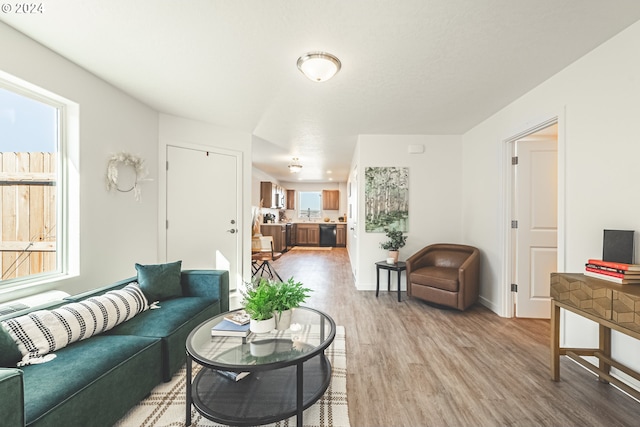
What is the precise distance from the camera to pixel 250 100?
3.12 meters

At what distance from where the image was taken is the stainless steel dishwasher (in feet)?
33.3

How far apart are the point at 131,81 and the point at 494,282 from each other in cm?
473

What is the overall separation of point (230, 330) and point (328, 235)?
8.41m

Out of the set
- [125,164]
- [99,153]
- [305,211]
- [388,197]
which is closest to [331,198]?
[305,211]

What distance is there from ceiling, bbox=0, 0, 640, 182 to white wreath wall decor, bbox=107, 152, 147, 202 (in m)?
0.73

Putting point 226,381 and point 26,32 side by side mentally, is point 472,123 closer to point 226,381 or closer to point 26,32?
point 226,381

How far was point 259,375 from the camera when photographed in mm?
1831

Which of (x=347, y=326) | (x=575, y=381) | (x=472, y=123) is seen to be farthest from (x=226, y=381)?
(x=472, y=123)

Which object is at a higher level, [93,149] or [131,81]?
[131,81]

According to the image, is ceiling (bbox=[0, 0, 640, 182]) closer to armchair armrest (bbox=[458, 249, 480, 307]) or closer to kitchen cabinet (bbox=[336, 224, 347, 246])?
armchair armrest (bbox=[458, 249, 480, 307])

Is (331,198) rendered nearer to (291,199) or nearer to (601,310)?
(291,199)

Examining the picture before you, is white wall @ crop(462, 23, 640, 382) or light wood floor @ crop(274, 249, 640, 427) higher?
white wall @ crop(462, 23, 640, 382)

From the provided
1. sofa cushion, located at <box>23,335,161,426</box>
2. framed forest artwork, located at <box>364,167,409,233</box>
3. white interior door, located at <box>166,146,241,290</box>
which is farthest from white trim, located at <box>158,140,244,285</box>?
sofa cushion, located at <box>23,335,161,426</box>

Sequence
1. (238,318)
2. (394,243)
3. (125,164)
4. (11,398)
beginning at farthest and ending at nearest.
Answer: (394,243) → (125,164) → (238,318) → (11,398)
